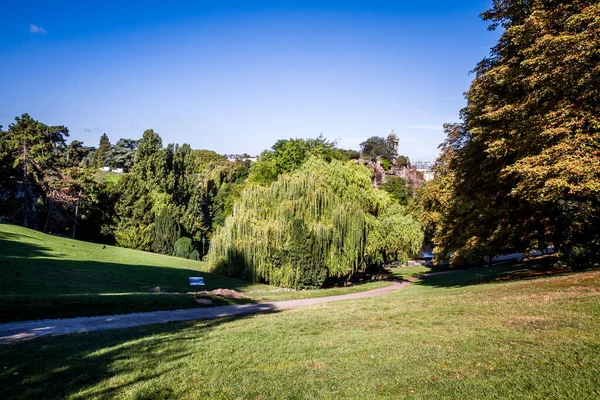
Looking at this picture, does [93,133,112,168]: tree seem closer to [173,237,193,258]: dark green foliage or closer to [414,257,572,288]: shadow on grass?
[173,237,193,258]: dark green foliage

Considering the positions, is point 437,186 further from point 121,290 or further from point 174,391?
point 174,391

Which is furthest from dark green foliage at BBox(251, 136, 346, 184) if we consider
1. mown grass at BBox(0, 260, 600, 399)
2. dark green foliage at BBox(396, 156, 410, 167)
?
dark green foliage at BBox(396, 156, 410, 167)

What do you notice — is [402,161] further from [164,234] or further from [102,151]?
[102,151]

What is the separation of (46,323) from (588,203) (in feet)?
66.8

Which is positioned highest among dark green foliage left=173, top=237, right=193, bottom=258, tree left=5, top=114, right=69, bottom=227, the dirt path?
tree left=5, top=114, right=69, bottom=227

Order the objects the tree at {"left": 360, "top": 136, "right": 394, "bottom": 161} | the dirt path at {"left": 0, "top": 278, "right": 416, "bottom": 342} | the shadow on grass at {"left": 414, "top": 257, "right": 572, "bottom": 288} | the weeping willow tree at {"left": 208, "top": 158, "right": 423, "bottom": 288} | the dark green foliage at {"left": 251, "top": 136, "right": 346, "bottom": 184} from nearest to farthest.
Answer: the dirt path at {"left": 0, "top": 278, "right": 416, "bottom": 342} → the shadow on grass at {"left": 414, "top": 257, "right": 572, "bottom": 288} → the weeping willow tree at {"left": 208, "top": 158, "right": 423, "bottom": 288} → the dark green foliage at {"left": 251, "top": 136, "right": 346, "bottom": 184} → the tree at {"left": 360, "top": 136, "right": 394, "bottom": 161}

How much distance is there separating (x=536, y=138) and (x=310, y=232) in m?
14.7

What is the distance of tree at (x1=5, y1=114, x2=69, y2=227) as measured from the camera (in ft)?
136

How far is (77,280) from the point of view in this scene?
2025 cm

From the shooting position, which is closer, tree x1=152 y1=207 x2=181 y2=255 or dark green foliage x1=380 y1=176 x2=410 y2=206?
tree x1=152 y1=207 x2=181 y2=255

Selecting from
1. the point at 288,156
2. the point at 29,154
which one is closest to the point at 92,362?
the point at 288,156

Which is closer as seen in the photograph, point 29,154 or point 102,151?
point 29,154

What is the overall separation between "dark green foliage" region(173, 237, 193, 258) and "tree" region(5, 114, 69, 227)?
54.0 ft

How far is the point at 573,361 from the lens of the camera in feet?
17.3
